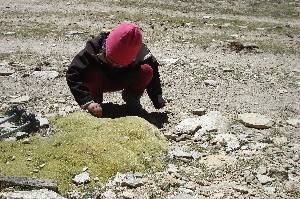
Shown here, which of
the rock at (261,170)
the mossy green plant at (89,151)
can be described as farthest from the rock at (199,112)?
the rock at (261,170)

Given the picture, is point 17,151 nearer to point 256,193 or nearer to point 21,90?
point 256,193

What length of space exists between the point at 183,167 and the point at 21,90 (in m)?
3.24

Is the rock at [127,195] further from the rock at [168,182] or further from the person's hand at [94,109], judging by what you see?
the person's hand at [94,109]

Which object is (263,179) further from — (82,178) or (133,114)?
(133,114)

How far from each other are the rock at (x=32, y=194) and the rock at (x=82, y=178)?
240mm

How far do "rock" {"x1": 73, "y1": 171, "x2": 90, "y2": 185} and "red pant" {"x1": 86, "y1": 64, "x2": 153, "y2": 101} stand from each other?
5.30ft

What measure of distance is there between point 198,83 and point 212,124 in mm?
2154

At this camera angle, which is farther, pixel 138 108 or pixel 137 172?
pixel 138 108

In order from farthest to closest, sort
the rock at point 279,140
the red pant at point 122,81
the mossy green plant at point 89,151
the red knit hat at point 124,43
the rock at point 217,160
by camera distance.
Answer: the red pant at point 122,81 < the rock at point 279,140 < the red knit hat at point 124,43 < the rock at point 217,160 < the mossy green plant at point 89,151

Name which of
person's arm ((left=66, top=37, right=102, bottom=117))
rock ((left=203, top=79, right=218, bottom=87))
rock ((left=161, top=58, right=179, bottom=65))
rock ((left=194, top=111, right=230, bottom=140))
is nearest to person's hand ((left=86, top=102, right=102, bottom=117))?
person's arm ((left=66, top=37, right=102, bottom=117))

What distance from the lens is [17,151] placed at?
4555 millimetres

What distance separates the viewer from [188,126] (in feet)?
18.2

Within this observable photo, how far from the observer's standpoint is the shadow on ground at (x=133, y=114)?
5.84 metres

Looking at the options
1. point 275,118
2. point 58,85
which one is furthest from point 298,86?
point 58,85
